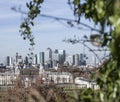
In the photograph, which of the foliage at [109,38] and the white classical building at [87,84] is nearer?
the foliage at [109,38]

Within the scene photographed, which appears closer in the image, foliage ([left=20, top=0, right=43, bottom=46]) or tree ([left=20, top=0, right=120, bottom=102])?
tree ([left=20, top=0, right=120, bottom=102])

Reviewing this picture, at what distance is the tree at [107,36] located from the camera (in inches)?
85.1

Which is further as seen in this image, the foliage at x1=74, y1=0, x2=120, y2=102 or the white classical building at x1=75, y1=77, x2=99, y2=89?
the white classical building at x1=75, y1=77, x2=99, y2=89

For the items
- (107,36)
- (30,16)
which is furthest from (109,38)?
(30,16)

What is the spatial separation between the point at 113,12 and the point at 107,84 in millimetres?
1034

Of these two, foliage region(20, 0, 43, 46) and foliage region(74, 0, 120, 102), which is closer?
foliage region(74, 0, 120, 102)

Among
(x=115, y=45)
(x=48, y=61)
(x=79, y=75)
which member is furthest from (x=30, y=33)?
(x=48, y=61)

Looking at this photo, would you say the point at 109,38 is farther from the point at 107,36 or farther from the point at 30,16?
the point at 30,16

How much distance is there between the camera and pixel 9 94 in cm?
1616

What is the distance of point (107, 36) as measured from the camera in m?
2.63

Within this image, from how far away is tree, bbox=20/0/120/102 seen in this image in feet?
7.09

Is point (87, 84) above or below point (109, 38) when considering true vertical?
below

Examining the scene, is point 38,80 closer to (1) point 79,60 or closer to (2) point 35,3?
(1) point 79,60

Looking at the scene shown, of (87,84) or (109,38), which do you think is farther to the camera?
(87,84)
